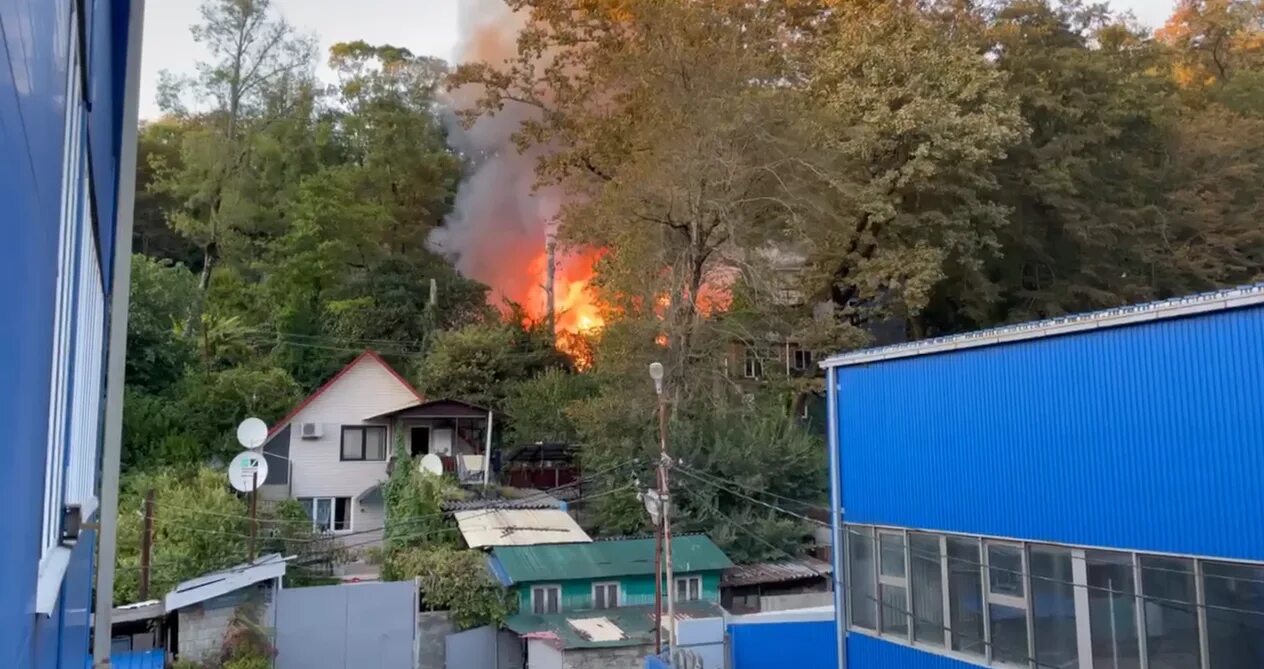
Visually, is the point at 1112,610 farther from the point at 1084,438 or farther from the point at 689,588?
the point at 689,588

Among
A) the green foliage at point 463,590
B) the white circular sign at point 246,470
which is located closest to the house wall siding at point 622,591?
the green foliage at point 463,590

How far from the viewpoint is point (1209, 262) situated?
1236 inches

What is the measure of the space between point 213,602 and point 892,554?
13.3m

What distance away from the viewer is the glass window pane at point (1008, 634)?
415 inches

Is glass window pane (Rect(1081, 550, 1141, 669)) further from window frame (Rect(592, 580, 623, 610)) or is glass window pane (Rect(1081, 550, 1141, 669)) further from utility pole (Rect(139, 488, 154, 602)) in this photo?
utility pole (Rect(139, 488, 154, 602))

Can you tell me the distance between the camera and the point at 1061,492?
10.1 m

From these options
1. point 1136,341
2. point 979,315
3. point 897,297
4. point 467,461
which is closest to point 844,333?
point 897,297

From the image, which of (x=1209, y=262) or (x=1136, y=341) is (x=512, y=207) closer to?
(x=1209, y=262)

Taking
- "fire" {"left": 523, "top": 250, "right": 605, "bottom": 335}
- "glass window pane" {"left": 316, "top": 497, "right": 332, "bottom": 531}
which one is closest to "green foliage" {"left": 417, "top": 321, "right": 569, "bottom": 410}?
"fire" {"left": 523, "top": 250, "right": 605, "bottom": 335}

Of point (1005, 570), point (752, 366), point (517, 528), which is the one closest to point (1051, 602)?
point (1005, 570)

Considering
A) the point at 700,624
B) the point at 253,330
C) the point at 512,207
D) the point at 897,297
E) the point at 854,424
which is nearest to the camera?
the point at 854,424

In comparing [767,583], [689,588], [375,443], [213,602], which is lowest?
[767,583]

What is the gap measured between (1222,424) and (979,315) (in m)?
22.3

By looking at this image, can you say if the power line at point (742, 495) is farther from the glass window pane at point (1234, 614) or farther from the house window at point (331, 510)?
the glass window pane at point (1234, 614)
